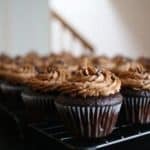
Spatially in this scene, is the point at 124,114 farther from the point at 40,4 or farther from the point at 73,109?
the point at 40,4

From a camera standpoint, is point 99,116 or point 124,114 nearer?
point 99,116

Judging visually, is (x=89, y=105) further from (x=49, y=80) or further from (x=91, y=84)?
(x=49, y=80)

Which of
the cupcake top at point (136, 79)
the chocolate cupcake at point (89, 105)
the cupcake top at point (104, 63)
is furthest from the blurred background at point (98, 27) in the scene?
the chocolate cupcake at point (89, 105)

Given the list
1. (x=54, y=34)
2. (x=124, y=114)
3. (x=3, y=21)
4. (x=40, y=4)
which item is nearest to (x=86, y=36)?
(x=54, y=34)

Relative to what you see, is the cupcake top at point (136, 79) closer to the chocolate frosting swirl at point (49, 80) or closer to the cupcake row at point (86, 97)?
the cupcake row at point (86, 97)

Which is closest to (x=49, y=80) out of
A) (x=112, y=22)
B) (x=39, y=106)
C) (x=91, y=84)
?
(x=39, y=106)
